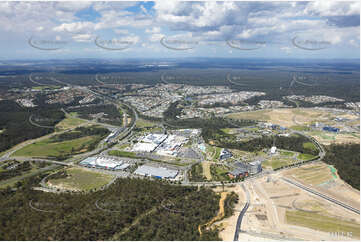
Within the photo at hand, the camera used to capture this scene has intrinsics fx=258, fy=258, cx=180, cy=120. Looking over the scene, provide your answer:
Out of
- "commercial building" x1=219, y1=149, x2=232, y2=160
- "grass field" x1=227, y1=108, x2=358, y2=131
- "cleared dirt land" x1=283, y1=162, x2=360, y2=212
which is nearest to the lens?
"cleared dirt land" x1=283, y1=162, x2=360, y2=212

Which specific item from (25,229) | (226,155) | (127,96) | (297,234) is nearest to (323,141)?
(226,155)

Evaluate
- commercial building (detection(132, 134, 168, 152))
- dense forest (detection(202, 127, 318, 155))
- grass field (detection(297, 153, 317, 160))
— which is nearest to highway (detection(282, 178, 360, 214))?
grass field (detection(297, 153, 317, 160))

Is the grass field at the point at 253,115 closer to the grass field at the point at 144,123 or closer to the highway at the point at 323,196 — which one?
the grass field at the point at 144,123

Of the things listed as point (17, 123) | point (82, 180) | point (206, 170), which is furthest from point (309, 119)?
point (17, 123)

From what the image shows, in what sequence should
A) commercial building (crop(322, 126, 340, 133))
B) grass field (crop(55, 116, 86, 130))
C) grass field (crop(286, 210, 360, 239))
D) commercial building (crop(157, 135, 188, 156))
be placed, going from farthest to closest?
grass field (crop(55, 116, 86, 130)) < commercial building (crop(322, 126, 340, 133)) < commercial building (crop(157, 135, 188, 156)) < grass field (crop(286, 210, 360, 239))

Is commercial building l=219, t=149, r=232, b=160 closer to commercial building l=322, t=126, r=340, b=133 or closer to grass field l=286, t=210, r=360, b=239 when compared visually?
grass field l=286, t=210, r=360, b=239

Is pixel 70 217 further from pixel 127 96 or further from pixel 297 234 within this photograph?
pixel 127 96
